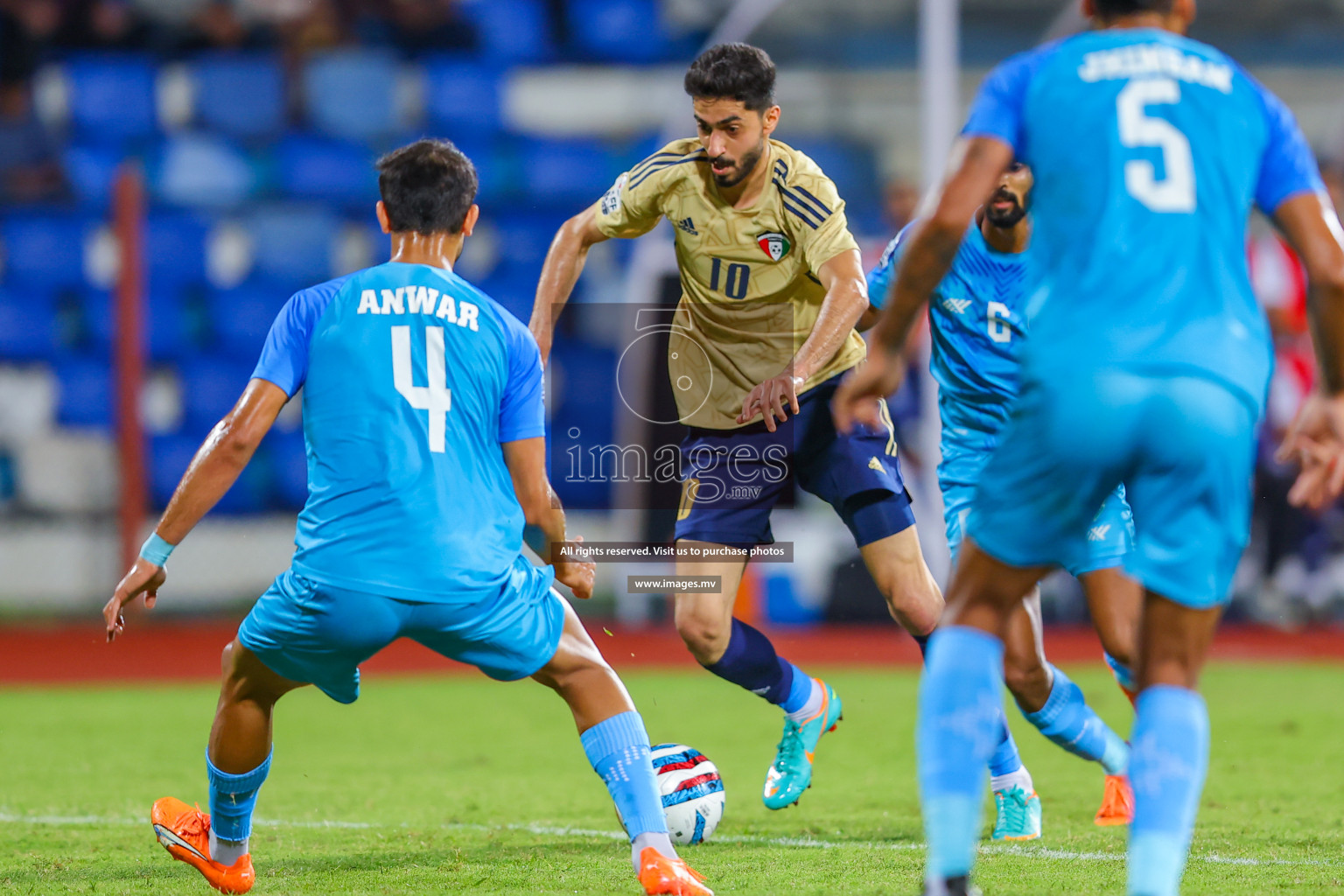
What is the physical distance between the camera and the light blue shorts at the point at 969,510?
5273 millimetres

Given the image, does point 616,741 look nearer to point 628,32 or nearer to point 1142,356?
point 1142,356

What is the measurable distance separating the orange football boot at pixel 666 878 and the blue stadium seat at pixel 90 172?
12.6 metres

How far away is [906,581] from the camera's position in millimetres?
5566

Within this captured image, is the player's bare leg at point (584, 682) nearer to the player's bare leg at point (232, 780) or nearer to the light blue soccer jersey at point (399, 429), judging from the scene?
the light blue soccer jersey at point (399, 429)

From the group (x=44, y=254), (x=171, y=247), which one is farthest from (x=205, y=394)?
→ (x=44, y=254)

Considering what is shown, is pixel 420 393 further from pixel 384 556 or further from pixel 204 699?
pixel 204 699

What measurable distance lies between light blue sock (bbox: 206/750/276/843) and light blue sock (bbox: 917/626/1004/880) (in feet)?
6.71

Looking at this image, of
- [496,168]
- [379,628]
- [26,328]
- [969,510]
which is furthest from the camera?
[496,168]

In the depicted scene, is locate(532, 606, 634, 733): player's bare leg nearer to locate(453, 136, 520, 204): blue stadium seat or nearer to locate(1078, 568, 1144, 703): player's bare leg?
locate(1078, 568, 1144, 703): player's bare leg

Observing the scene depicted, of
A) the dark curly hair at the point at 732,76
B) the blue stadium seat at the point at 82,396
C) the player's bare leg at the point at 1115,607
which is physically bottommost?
the blue stadium seat at the point at 82,396

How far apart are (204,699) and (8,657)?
291 cm

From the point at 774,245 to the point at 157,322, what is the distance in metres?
10.1

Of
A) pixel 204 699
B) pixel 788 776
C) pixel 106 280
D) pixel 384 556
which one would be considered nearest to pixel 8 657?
pixel 204 699

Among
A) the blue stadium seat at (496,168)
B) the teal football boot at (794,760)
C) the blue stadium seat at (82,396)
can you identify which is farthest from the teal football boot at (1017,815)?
the blue stadium seat at (496,168)
